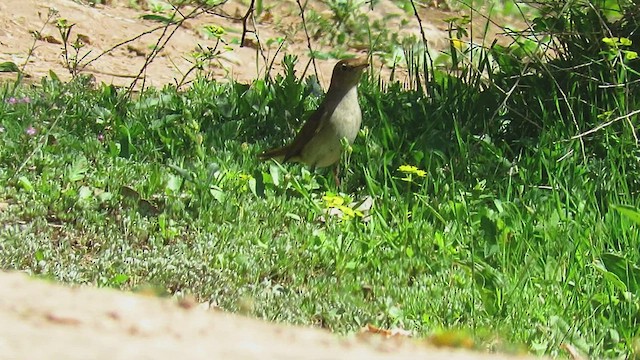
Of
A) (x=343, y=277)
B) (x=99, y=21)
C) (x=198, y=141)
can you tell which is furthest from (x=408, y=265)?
(x=99, y=21)

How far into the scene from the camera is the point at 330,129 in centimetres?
664

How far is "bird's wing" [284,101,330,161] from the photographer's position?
6.67 m

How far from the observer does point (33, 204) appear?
5598 mm

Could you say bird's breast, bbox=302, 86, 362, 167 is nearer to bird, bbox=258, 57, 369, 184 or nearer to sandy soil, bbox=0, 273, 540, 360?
bird, bbox=258, 57, 369, 184

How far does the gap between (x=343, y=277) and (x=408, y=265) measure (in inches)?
12.9

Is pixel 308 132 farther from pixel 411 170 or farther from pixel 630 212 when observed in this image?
pixel 630 212

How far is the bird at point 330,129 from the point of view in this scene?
6613 mm

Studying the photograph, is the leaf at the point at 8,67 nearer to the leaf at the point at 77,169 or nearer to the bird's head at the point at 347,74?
the leaf at the point at 77,169

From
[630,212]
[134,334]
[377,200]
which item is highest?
[134,334]

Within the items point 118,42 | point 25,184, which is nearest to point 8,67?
point 118,42

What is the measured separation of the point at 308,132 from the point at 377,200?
0.80 m

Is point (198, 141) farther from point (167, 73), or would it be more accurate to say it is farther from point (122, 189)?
point (167, 73)

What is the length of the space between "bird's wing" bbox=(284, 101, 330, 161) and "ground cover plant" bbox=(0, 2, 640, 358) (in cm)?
11

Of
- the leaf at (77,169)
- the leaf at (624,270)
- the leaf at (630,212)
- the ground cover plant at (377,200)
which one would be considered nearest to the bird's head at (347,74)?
the ground cover plant at (377,200)
